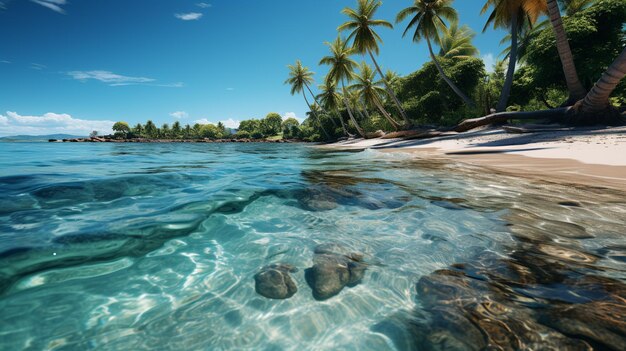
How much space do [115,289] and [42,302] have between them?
402 mm

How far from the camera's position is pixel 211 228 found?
10.1 ft

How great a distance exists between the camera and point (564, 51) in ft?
41.9

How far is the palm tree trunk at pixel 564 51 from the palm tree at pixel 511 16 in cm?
457

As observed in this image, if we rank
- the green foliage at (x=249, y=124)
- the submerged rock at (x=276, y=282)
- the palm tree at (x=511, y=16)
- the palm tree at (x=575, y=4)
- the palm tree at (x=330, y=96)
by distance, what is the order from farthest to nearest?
the green foliage at (x=249, y=124)
the palm tree at (x=330, y=96)
the palm tree at (x=575, y=4)
the palm tree at (x=511, y=16)
the submerged rock at (x=276, y=282)

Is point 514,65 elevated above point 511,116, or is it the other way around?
point 514,65

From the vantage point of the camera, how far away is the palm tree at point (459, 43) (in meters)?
31.0

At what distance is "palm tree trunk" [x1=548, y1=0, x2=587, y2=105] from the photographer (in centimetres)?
1235

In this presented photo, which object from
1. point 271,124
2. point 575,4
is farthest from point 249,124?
point 575,4

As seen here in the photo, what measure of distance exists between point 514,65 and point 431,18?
25.0ft

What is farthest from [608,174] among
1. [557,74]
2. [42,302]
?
[557,74]

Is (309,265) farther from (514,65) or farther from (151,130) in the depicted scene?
(151,130)

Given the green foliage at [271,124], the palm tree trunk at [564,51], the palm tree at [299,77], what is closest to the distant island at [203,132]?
the green foliage at [271,124]

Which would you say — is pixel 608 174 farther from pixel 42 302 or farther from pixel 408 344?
pixel 42 302

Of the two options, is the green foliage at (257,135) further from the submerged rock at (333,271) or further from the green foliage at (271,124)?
the submerged rock at (333,271)
